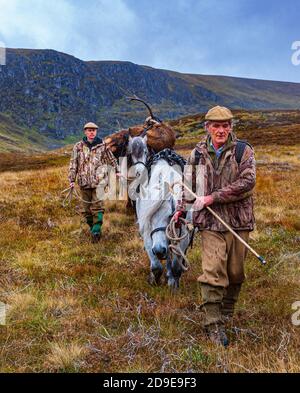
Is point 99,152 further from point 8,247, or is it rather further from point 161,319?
point 161,319

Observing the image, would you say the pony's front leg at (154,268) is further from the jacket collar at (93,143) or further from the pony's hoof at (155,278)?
the jacket collar at (93,143)

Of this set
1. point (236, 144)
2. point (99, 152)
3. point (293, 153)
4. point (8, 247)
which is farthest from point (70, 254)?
point (293, 153)

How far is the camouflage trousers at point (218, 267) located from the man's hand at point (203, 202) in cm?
30

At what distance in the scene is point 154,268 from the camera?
627cm

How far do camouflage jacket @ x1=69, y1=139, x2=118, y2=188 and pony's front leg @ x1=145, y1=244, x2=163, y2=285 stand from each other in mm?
3757

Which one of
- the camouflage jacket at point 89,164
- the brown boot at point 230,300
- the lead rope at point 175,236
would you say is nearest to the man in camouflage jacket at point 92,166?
the camouflage jacket at point 89,164

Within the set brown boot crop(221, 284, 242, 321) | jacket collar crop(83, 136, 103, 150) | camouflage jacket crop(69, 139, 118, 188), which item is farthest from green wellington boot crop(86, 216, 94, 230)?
brown boot crop(221, 284, 242, 321)

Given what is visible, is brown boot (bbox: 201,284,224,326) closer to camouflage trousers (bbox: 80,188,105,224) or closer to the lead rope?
the lead rope

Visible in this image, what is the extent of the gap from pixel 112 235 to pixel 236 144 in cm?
598

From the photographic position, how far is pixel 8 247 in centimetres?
889

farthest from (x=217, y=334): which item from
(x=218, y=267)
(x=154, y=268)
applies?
(x=154, y=268)

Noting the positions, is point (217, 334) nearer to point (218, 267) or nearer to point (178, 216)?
point (218, 267)

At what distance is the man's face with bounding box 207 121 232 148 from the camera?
185 inches

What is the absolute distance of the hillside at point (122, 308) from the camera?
4.24m
